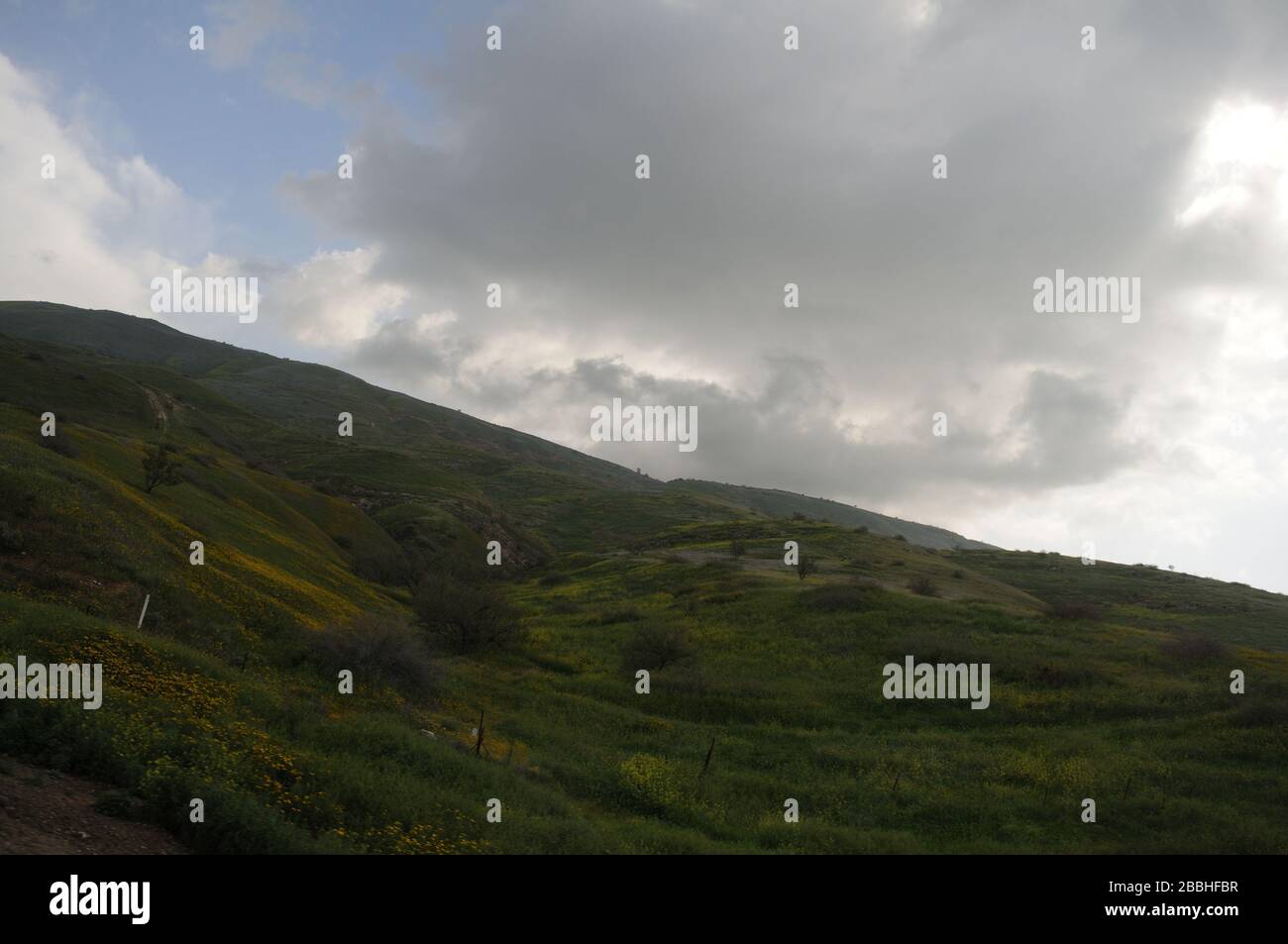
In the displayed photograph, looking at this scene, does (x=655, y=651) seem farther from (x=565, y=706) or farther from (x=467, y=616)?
(x=467, y=616)

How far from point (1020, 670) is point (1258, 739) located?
36.7 feet

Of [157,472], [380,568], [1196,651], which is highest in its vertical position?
[157,472]

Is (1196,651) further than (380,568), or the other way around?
(380,568)

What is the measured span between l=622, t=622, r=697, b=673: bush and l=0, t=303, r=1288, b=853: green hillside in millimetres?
168

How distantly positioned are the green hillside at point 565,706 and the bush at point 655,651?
0.55ft

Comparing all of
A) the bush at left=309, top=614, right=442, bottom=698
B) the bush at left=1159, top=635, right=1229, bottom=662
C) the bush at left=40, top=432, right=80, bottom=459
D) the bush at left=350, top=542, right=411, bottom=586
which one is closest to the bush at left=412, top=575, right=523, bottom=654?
the bush at left=309, top=614, right=442, bottom=698

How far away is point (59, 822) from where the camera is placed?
955cm

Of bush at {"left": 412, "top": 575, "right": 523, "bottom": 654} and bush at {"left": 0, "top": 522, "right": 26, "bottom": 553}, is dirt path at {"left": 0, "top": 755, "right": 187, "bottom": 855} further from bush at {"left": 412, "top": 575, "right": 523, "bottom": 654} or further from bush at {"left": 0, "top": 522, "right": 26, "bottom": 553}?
bush at {"left": 412, "top": 575, "right": 523, "bottom": 654}

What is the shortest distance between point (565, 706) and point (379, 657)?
29.1 feet

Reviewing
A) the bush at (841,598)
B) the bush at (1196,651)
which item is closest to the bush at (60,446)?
the bush at (841,598)

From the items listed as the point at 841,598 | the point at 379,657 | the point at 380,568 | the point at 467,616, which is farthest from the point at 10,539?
the point at 841,598

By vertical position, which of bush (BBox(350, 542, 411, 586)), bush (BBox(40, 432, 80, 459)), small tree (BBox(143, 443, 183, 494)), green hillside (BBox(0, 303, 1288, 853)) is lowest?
green hillside (BBox(0, 303, 1288, 853))

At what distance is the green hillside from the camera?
13.8 m

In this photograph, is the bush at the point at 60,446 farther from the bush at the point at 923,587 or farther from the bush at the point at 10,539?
the bush at the point at 923,587
